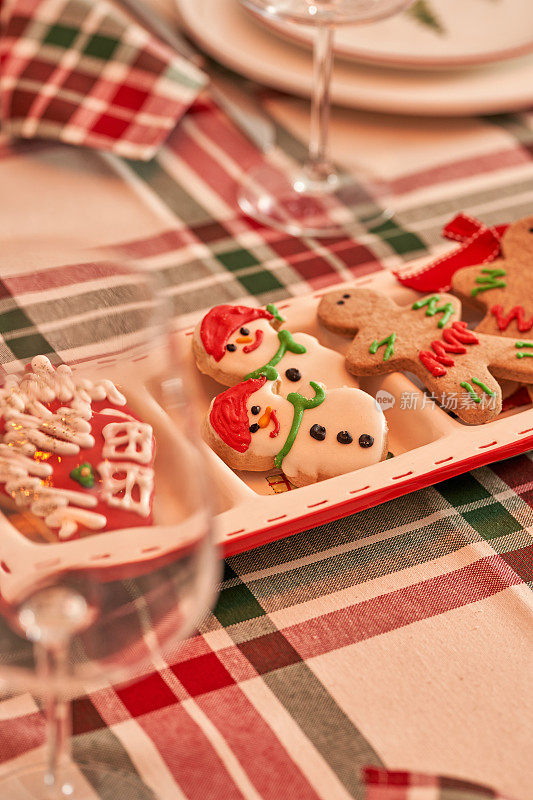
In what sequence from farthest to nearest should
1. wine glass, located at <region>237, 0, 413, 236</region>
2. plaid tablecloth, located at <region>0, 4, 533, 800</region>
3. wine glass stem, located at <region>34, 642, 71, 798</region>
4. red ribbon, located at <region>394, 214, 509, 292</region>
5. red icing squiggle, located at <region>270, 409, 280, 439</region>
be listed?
wine glass, located at <region>237, 0, 413, 236</region>
red ribbon, located at <region>394, 214, 509, 292</region>
red icing squiggle, located at <region>270, 409, 280, 439</region>
plaid tablecloth, located at <region>0, 4, 533, 800</region>
wine glass stem, located at <region>34, 642, 71, 798</region>

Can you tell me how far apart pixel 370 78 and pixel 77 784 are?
77cm

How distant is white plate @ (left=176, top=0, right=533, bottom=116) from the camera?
38.2 inches

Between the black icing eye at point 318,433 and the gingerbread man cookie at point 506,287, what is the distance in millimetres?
166

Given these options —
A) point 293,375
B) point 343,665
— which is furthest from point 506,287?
point 343,665

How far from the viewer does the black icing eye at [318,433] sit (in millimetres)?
569

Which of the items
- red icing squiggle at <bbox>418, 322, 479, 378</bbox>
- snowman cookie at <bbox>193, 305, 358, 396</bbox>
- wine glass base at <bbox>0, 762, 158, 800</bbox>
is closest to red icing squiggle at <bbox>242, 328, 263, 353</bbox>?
snowman cookie at <bbox>193, 305, 358, 396</bbox>

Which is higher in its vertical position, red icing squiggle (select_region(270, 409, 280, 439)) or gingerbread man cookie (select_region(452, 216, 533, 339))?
gingerbread man cookie (select_region(452, 216, 533, 339))

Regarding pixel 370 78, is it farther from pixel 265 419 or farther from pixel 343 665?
pixel 343 665

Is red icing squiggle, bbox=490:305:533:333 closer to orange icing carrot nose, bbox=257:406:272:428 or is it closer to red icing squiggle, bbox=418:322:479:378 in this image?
red icing squiggle, bbox=418:322:479:378

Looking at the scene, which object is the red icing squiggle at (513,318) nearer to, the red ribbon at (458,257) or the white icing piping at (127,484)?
the red ribbon at (458,257)

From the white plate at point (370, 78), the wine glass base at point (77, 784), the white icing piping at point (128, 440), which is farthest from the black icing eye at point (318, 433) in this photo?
the white plate at point (370, 78)

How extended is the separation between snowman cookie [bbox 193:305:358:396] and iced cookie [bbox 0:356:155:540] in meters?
0.08

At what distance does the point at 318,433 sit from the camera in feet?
1.87

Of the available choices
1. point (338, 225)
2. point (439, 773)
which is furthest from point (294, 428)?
point (338, 225)
